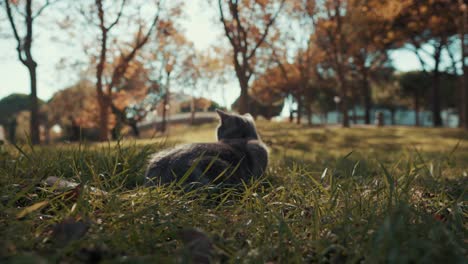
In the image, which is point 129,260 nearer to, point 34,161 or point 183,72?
point 34,161

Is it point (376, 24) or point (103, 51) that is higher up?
point (376, 24)

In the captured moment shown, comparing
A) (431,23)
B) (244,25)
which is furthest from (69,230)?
(431,23)

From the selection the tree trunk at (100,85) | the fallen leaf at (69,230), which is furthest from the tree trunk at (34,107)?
the fallen leaf at (69,230)

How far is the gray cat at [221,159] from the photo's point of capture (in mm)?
2973

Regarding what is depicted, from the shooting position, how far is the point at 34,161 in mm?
3070

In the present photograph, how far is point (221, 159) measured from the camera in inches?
128

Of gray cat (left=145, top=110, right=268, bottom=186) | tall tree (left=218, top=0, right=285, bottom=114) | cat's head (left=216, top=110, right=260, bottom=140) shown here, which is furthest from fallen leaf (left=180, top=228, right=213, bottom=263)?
tall tree (left=218, top=0, right=285, bottom=114)

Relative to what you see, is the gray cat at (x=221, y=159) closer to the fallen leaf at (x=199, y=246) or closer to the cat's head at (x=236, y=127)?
the cat's head at (x=236, y=127)

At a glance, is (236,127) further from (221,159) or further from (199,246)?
(199,246)

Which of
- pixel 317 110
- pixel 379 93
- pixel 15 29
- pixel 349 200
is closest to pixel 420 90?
pixel 379 93

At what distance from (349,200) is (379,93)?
173ft

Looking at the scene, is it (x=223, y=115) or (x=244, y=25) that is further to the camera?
(x=244, y=25)

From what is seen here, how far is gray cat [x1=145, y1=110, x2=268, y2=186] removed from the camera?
2973 mm

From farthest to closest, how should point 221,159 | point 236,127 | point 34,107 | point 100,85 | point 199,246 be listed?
point 100,85 < point 34,107 < point 236,127 < point 221,159 < point 199,246
